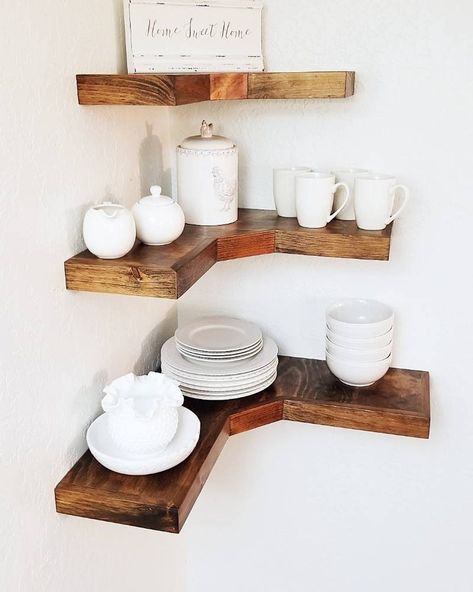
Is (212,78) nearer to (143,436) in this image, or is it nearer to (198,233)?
(198,233)

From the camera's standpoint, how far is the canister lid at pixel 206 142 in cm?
114

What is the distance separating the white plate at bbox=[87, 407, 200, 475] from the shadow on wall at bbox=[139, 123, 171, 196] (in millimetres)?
418

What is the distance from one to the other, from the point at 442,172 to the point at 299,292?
1.14ft

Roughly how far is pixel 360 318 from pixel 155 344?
395mm

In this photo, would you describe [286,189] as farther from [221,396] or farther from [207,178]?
[221,396]

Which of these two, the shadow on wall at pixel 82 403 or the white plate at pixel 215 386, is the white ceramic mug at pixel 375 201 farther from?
the shadow on wall at pixel 82 403

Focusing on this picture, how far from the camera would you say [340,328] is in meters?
1.20

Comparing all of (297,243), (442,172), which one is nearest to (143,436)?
(297,243)

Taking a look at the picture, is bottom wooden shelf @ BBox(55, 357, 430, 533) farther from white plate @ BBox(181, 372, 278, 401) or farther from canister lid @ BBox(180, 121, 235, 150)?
canister lid @ BBox(180, 121, 235, 150)

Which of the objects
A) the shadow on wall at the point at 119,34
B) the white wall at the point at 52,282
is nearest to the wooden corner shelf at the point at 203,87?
the white wall at the point at 52,282

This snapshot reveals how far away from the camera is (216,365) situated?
123 cm

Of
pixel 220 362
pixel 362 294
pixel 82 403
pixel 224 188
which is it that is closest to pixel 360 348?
pixel 362 294

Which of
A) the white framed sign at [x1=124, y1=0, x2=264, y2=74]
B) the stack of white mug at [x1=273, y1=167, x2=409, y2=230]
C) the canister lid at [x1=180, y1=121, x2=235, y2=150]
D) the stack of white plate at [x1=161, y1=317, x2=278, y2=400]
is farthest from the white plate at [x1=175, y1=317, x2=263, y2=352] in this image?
the white framed sign at [x1=124, y1=0, x2=264, y2=74]

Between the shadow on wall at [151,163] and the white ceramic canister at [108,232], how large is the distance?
0.23 meters
